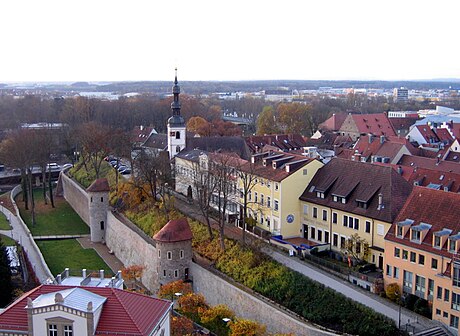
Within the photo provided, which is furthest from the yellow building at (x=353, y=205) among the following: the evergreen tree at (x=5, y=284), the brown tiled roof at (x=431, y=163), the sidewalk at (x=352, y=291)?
the evergreen tree at (x=5, y=284)

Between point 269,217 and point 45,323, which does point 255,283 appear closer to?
point 269,217

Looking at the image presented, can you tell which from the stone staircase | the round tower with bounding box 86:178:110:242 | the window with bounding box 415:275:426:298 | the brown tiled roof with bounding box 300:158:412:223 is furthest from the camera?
the round tower with bounding box 86:178:110:242

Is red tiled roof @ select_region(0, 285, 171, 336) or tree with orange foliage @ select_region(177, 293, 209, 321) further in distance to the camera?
tree with orange foliage @ select_region(177, 293, 209, 321)

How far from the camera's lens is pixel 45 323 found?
24547mm

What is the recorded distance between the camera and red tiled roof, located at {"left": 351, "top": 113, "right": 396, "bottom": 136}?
3868 inches

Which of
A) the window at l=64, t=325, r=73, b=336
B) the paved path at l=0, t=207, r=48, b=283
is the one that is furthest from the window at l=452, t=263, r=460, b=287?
the paved path at l=0, t=207, r=48, b=283

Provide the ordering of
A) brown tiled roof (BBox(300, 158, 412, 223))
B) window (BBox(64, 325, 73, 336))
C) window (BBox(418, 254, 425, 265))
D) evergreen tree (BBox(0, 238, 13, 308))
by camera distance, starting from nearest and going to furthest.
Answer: window (BBox(64, 325, 73, 336))
window (BBox(418, 254, 425, 265))
evergreen tree (BBox(0, 238, 13, 308))
brown tiled roof (BBox(300, 158, 412, 223))

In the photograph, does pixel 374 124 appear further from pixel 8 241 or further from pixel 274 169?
pixel 8 241

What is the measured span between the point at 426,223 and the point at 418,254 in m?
2.11

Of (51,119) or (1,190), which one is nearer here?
(1,190)

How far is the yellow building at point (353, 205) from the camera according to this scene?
39.1 meters

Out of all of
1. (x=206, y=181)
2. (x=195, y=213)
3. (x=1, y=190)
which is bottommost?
(x=1, y=190)

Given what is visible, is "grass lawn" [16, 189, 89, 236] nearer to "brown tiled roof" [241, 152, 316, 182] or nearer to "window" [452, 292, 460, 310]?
"brown tiled roof" [241, 152, 316, 182]

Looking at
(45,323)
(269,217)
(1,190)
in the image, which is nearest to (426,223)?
(269,217)
